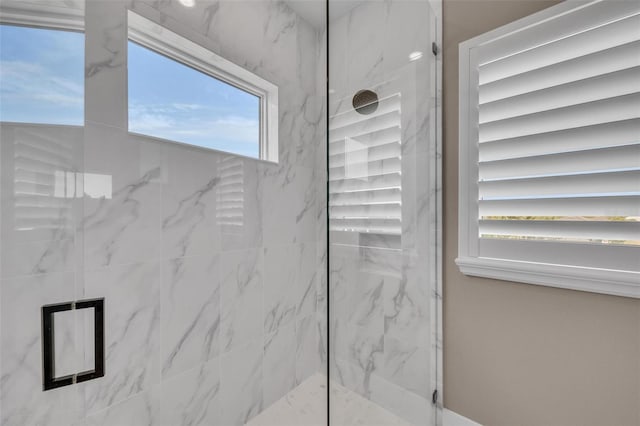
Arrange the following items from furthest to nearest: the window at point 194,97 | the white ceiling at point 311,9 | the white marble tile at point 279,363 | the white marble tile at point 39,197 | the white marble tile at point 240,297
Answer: the white ceiling at point 311,9
the white marble tile at point 279,363
the white marble tile at point 240,297
the window at point 194,97
the white marble tile at point 39,197

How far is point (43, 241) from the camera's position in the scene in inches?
32.6

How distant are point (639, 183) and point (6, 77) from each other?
186 centimetres

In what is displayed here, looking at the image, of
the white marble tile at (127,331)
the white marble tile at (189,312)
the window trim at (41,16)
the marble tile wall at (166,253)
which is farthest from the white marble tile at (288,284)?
the window trim at (41,16)

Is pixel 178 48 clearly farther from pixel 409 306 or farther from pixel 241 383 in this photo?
pixel 241 383

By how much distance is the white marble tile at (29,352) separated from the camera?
2.56ft

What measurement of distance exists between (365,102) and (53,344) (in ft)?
3.82

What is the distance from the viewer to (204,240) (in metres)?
1.20

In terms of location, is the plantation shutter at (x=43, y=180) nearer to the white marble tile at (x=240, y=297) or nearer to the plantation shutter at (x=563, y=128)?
the white marble tile at (x=240, y=297)

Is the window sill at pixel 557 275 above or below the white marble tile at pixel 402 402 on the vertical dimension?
above

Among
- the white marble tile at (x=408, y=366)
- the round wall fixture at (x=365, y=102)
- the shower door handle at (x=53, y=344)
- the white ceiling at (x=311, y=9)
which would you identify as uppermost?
the white ceiling at (x=311, y=9)

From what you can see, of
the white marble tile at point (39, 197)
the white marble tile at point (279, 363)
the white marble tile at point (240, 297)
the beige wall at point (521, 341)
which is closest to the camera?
the white marble tile at point (39, 197)

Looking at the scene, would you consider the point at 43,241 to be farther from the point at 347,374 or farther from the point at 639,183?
the point at 639,183

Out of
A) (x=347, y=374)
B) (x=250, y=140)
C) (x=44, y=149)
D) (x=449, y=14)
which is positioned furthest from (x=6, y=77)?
(x=449, y=14)

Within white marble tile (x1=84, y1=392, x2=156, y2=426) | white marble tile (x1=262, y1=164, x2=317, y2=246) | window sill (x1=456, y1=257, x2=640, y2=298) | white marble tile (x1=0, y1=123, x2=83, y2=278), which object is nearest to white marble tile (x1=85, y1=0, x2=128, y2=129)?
white marble tile (x1=0, y1=123, x2=83, y2=278)
